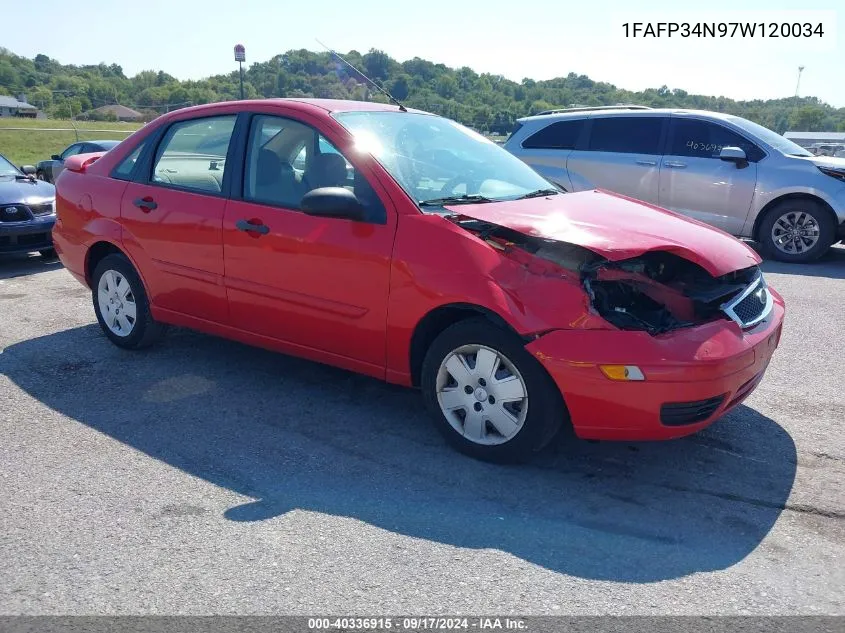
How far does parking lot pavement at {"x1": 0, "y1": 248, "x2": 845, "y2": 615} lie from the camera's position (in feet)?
9.28

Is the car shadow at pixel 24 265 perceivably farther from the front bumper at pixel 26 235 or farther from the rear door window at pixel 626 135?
the rear door window at pixel 626 135

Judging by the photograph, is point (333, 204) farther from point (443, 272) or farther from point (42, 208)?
point (42, 208)

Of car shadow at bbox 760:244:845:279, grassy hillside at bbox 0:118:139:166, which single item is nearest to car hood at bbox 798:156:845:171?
car shadow at bbox 760:244:845:279

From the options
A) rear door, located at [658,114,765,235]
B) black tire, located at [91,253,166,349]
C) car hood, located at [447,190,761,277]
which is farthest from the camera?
rear door, located at [658,114,765,235]

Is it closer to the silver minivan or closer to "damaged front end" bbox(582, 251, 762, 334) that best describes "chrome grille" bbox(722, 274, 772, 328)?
"damaged front end" bbox(582, 251, 762, 334)

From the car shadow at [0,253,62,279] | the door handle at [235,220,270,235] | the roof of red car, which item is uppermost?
the roof of red car

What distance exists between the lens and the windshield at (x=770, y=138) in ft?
31.2

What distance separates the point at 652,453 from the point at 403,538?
1.51m

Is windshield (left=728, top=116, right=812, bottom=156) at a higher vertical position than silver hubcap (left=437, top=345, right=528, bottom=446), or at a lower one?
higher

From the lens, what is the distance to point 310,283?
169 inches

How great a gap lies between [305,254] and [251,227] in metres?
0.47

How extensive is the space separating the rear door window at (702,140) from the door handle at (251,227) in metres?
6.90

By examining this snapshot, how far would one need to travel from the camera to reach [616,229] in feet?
12.6

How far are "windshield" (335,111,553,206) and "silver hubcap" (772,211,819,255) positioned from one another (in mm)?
5662
